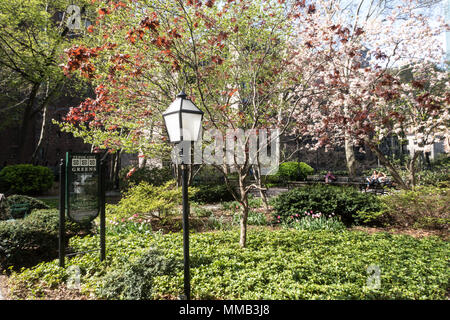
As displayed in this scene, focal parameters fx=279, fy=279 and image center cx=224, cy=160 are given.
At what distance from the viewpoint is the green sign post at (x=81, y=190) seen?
187 inches

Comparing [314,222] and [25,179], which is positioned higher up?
[25,179]

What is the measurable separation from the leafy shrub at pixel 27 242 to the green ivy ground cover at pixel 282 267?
51 cm

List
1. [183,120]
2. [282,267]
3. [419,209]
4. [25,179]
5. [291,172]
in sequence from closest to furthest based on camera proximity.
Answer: [183,120] < [282,267] < [419,209] < [25,179] < [291,172]

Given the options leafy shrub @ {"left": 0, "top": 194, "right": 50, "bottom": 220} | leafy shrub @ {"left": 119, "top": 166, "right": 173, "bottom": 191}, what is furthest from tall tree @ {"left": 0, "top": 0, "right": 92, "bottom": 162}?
leafy shrub @ {"left": 0, "top": 194, "right": 50, "bottom": 220}

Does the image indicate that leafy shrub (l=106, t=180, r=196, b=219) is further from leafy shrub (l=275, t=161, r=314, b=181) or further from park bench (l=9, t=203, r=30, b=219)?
leafy shrub (l=275, t=161, r=314, b=181)

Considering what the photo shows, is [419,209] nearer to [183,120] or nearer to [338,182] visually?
[338,182]

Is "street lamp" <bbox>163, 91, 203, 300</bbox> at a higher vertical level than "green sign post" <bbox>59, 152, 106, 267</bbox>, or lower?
higher

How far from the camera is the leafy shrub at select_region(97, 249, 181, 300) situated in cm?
360

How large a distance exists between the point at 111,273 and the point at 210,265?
1.44 m

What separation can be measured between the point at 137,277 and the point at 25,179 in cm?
1432

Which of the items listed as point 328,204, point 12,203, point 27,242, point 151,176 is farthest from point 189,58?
point 151,176

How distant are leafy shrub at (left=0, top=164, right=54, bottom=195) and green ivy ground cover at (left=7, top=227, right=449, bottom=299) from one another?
10952 millimetres

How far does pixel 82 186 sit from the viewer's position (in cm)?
490
